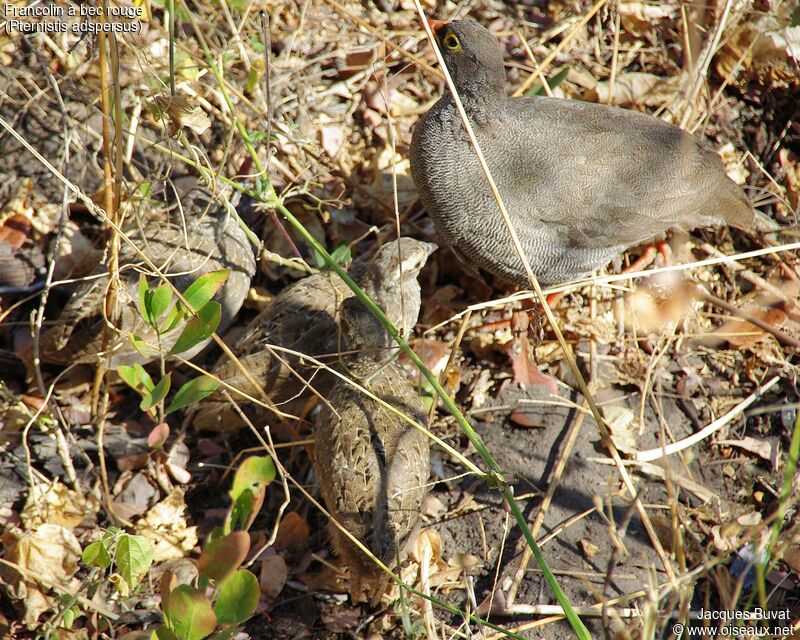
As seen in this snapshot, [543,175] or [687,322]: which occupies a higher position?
[543,175]

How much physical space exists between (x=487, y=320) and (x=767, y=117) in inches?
109

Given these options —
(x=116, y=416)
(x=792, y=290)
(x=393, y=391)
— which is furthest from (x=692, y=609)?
(x=116, y=416)

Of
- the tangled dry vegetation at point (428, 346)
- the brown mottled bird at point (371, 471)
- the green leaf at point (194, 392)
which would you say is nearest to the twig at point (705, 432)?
the tangled dry vegetation at point (428, 346)

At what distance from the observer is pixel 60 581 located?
3385 millimetres

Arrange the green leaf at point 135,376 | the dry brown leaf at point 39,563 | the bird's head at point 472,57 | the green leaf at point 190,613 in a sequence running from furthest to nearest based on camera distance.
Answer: the bird's head at point 472,57, the dry brown leaf at point 39,563, the green leaf at point 135,376, the green leaf at point 190,613

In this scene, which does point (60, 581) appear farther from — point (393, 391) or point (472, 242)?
point (472, 242)

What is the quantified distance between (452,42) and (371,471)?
7.54ft

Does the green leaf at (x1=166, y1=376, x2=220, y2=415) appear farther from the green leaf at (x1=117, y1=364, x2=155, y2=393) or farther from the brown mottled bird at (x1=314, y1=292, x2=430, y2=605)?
the brown mottled bird at (x1=314, y1=292, x2=430, y2=605)

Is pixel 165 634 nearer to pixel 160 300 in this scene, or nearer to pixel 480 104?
pixel 160 300

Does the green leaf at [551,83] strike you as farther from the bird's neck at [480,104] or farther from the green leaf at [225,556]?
the green leaf at [225,556]

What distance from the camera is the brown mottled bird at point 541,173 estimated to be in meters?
3.92

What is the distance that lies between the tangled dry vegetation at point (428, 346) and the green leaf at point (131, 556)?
0.75 ft

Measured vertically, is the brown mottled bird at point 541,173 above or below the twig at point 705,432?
above

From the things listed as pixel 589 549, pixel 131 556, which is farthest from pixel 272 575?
pixel 589 549
